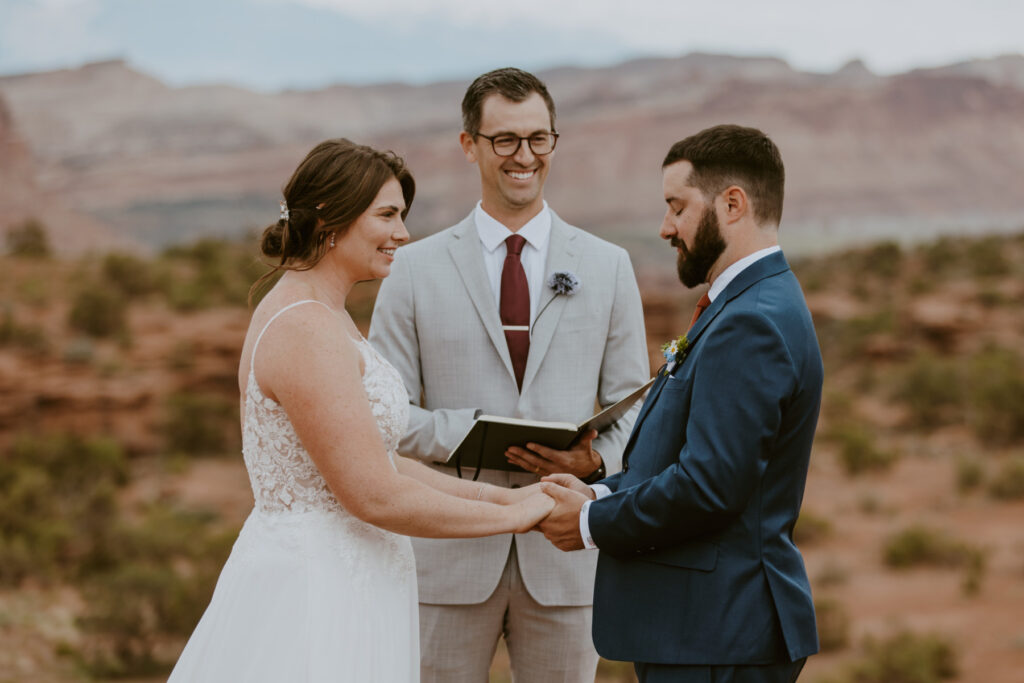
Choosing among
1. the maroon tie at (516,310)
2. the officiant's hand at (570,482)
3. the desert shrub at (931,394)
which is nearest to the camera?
the officiant's hand at (570,482)

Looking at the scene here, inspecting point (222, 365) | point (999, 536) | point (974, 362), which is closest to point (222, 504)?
point (222, 365)

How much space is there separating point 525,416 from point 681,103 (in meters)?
90.6

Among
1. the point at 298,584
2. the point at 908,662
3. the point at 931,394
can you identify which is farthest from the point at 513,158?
the point at 931,394

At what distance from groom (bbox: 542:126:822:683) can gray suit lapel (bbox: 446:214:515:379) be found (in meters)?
0.76

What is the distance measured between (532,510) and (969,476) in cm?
1491

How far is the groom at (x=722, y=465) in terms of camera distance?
245cm

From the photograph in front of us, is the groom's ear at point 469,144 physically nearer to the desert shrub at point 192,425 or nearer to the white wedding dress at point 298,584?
the white wedding dress at point 298,584

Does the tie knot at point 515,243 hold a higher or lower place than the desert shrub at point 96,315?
higher

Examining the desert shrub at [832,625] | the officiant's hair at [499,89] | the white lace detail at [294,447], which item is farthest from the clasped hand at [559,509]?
the desert shrub at [832,625]

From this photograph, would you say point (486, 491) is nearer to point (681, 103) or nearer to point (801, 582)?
point (801, 582)

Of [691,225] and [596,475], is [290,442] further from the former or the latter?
[691,225]

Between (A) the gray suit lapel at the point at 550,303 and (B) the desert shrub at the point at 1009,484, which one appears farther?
(B) the desert shrub at the point at 1009,484

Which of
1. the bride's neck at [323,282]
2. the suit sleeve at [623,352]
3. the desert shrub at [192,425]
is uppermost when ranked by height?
the bride's neck at [323,282]

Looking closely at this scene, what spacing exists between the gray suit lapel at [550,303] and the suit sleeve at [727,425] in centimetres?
92
